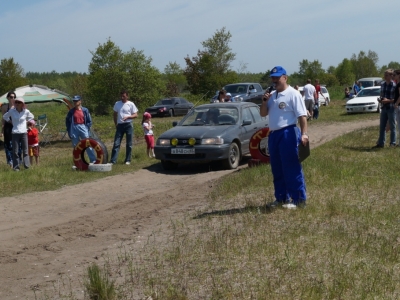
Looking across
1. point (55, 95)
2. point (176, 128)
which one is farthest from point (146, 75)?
point (176, 128)

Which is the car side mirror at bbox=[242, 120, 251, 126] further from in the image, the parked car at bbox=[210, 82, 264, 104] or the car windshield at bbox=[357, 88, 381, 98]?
the car windshield at bbox=[357, 88, 381, 98]

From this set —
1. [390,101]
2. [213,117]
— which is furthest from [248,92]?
[390,101]

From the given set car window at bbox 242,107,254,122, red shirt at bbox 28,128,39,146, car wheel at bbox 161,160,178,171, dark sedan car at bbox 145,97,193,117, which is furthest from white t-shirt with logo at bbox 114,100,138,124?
dark sedan car at bbox 145,97,193,117

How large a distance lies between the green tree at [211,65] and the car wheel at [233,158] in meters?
38.5

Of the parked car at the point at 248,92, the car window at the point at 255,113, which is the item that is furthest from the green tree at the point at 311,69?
the car window at the point at 255,113

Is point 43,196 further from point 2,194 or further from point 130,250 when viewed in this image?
point 130,250

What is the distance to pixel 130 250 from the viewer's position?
738 centimetres

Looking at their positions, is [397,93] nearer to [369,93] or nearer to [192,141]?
[192,141]

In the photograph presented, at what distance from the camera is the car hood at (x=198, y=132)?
48.4 feet

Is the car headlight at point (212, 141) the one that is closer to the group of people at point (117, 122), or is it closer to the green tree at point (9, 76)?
the group of people at point (117, 122)

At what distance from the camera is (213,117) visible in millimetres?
15641

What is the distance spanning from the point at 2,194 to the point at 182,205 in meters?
3.65

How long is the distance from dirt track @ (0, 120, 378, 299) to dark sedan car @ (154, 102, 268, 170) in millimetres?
423

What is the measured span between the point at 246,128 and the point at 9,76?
51.8 m
